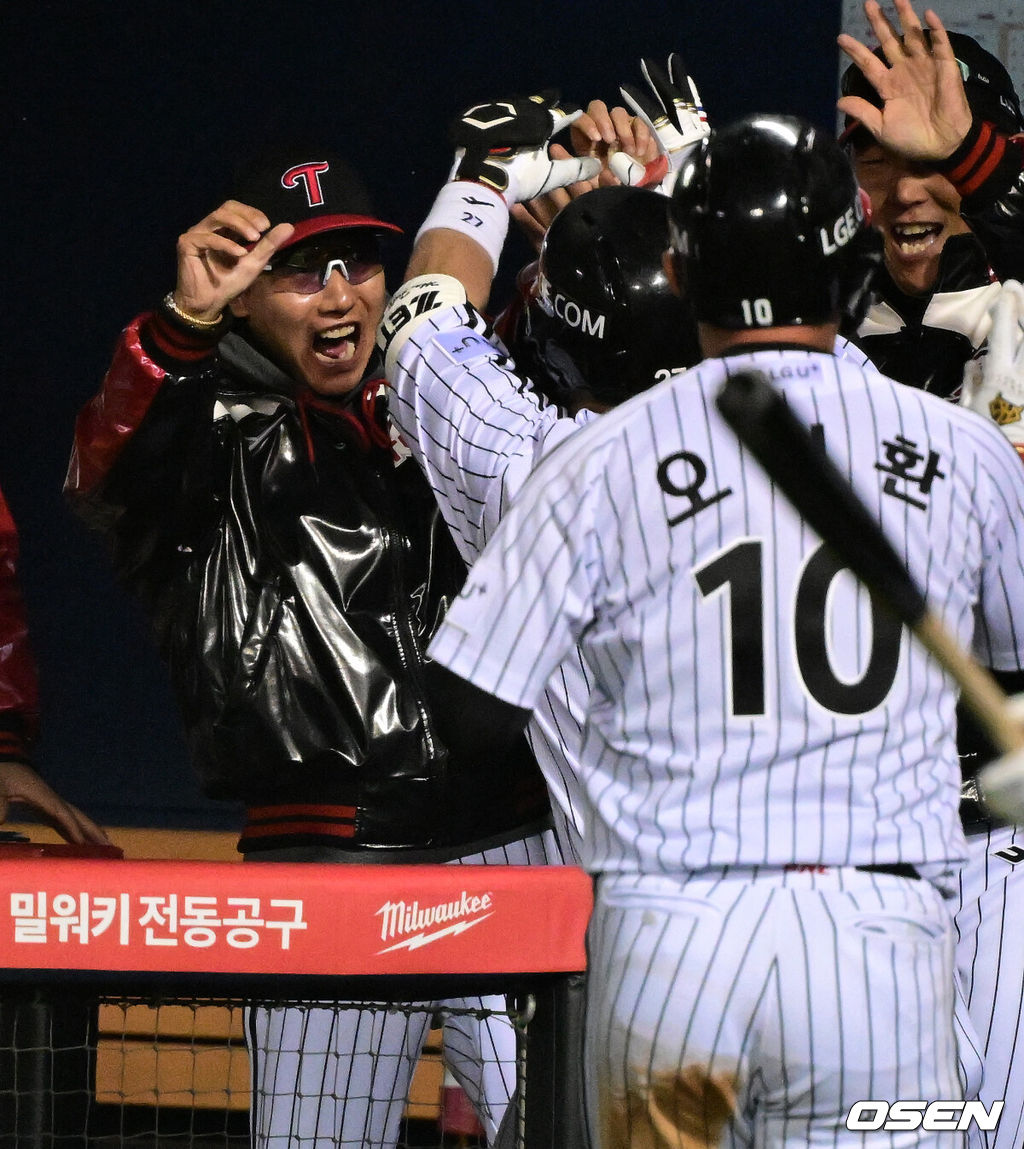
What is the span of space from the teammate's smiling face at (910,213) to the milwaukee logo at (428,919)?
1144 mm

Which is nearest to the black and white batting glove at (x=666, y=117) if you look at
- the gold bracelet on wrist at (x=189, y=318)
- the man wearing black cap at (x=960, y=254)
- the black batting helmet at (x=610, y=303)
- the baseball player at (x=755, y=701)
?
the man wearing black cap at (x=960, y=254)

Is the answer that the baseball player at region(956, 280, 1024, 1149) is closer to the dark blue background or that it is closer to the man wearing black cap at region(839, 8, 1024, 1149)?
the man wearing black cap at region(839, 8, 1024, 1149)

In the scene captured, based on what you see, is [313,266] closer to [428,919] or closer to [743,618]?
[428,919]

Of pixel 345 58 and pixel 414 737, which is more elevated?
pixel 345 58

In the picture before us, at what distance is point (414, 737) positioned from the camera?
2010 millimetres

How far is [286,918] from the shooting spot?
4.69 feet

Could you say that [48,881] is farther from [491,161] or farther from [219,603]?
[491,161]

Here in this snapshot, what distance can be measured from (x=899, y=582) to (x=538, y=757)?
87 cm

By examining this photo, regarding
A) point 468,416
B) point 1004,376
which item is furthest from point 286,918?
point 1004,376

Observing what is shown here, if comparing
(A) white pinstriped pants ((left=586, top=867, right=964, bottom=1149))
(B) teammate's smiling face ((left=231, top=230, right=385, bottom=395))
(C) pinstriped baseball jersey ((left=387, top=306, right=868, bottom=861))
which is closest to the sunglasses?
(B) teammate's smiling face ((left=231, top=230, right=385, bottom=395))

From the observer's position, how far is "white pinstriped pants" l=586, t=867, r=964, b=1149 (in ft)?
3.93

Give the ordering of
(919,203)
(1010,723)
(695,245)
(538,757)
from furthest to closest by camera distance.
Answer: (919,203) → (538,757) → (695,245) → (1010,723)

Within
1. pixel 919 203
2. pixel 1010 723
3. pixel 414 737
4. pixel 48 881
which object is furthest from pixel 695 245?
pixel 919 203

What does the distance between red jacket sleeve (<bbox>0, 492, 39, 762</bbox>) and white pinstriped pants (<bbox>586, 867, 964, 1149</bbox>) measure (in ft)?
4.25
